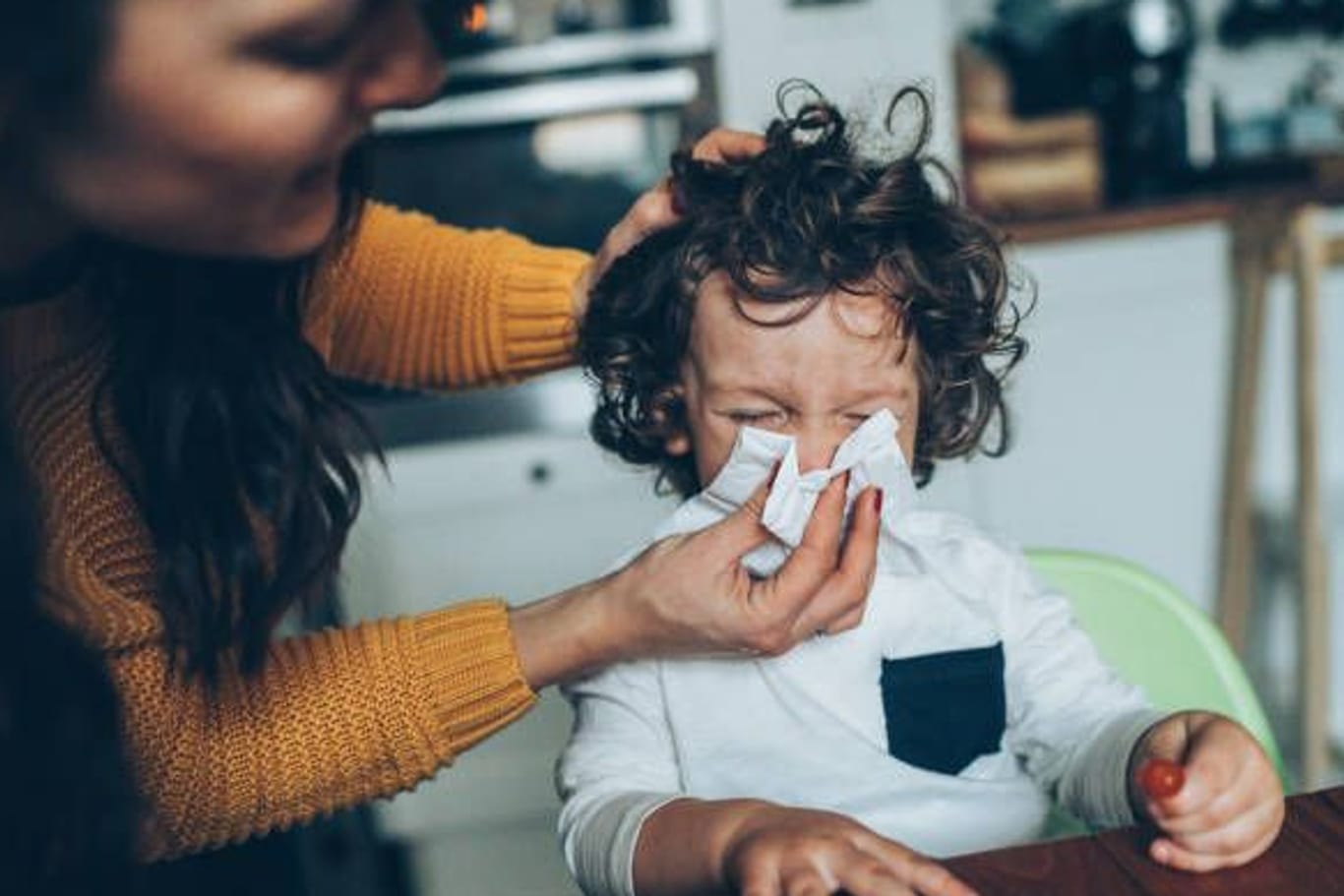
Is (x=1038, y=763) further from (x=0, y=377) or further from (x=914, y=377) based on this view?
(x=0, y=377)

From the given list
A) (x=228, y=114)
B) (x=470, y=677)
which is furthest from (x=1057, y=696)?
(x=228, y=114)

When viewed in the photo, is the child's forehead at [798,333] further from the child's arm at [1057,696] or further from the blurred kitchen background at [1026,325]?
the blurred kitchen background at [1026,325]

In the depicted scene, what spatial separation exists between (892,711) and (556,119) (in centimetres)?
133

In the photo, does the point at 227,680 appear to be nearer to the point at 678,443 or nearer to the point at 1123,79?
the point at 678,443

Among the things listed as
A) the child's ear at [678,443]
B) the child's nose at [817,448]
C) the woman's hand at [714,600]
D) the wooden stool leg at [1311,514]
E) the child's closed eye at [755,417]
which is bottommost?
the wooden stool leg at [1311,514]

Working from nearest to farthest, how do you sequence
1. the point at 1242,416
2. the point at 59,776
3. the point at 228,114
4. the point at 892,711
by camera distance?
the point at 228,114, the point at 59,776, the point at 892,711, the point at 1242,416

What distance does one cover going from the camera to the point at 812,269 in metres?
0.98

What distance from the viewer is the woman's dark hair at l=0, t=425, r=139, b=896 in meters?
0.69

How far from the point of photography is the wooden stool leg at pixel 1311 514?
2.02 meters

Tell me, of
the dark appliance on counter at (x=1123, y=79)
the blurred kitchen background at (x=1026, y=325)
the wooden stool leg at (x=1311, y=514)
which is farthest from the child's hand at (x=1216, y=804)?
the dark appliance on counter at (x=1123, y=79)

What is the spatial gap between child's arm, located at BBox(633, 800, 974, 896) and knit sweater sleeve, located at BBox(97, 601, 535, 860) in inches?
6.7

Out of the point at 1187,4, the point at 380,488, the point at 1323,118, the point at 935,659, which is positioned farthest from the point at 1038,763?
the point at 1187,4

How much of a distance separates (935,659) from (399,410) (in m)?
1.19

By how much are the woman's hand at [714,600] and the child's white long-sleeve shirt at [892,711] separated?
64 mm
